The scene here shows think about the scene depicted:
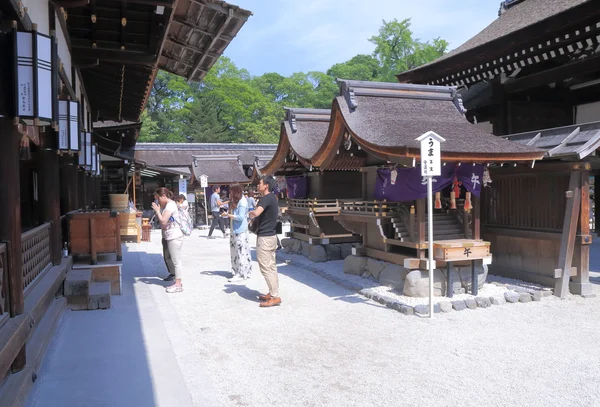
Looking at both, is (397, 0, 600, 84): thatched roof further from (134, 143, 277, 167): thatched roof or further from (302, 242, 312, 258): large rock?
(134, 143, 277, 167): thatched roof

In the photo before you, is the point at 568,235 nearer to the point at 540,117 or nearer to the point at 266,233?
the point at 540,117

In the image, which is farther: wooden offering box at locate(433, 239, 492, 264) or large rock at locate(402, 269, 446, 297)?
large rock at locate(402, 269, 446, 297)

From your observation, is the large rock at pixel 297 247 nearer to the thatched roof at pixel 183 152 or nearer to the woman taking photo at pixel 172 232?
the woman taking photo at pixel 172 232

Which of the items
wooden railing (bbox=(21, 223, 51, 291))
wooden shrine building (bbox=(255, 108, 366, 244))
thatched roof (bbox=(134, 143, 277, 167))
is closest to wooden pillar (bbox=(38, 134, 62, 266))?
wooden railing (bbox=(21, 223, 51, 291))

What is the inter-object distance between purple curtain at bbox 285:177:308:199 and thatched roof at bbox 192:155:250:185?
11.6 m

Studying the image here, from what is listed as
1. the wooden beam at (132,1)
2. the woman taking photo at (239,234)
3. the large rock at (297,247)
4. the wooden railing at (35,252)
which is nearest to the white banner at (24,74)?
the wooden railing at (35,252)

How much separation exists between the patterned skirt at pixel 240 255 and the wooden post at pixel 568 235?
18.7 feet

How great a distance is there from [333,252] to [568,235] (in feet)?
19.0

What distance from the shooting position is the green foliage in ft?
148

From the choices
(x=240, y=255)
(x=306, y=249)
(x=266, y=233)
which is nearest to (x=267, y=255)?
(x=266, y=233)

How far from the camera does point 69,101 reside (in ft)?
23.3

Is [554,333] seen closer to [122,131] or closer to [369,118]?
[369,118]

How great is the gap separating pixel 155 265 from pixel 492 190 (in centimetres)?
797

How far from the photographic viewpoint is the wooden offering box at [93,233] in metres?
7.82
